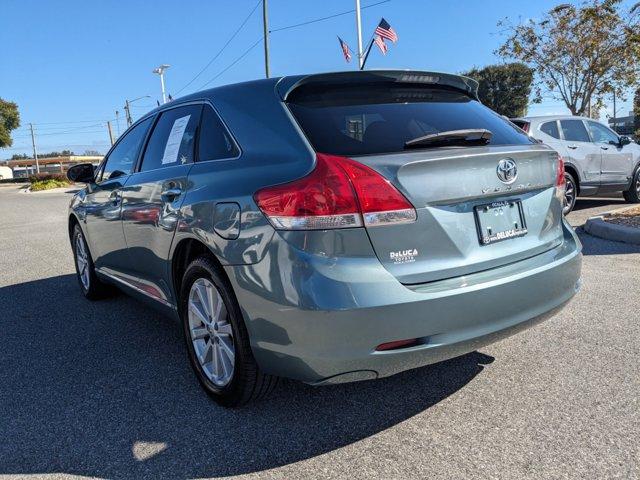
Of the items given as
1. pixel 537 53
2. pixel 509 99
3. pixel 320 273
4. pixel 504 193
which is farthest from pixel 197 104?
pixel 509 99

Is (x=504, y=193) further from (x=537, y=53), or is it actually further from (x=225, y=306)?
(x=537, y=53)

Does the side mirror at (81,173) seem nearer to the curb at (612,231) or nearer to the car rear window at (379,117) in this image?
the car rear window at (379,117)

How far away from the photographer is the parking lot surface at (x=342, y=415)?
243 centimetres

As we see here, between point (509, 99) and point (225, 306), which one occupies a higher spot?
point (509, 99)

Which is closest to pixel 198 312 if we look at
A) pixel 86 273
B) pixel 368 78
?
pixel 368 78

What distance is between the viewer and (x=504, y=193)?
8.81 feet

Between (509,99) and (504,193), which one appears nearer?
(504,193)

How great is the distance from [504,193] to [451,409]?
111cm

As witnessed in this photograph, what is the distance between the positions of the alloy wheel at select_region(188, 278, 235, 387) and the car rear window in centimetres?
98

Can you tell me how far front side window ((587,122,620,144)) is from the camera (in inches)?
387

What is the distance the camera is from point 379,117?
2783mm

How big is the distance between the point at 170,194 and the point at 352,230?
4.63ft

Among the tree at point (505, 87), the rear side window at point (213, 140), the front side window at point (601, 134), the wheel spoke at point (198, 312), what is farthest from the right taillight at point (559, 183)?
the tree at point (505, 87)

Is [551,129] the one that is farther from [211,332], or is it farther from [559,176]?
[211,332]
